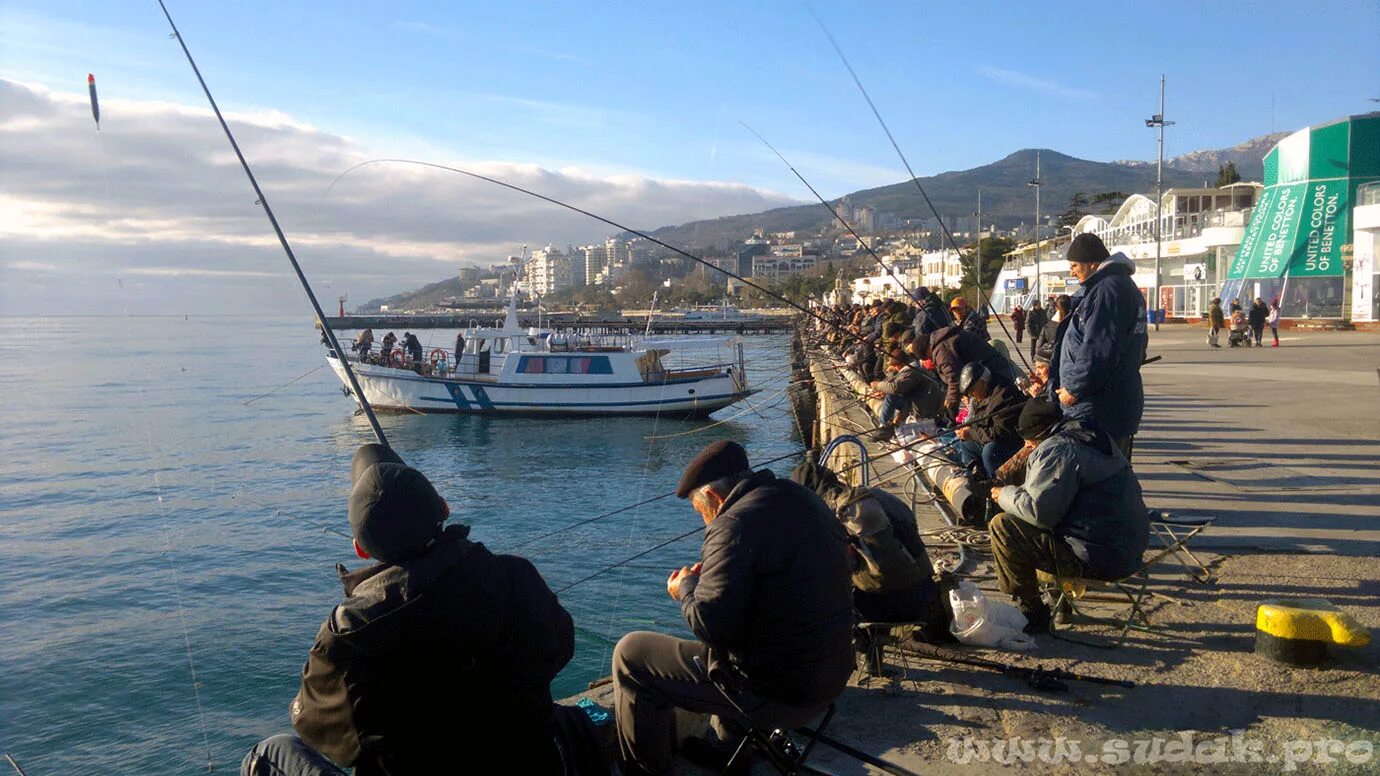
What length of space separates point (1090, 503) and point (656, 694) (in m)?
2.18

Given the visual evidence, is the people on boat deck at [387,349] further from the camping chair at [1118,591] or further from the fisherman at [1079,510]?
the fisherman at [1079,510]

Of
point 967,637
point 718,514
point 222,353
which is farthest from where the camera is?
point 222,353

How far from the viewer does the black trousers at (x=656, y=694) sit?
3139mm

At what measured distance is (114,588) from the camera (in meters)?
12.9

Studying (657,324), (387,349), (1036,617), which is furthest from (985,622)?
(657,324)

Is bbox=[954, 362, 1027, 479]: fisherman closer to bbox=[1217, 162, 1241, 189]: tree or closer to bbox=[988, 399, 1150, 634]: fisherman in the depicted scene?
bbox=[988, 399, 1150, 634]: fisherman

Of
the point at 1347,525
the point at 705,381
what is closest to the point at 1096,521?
the point at 1347,525

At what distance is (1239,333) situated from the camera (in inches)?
1078

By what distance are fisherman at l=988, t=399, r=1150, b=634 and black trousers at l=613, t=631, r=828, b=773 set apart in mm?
1710

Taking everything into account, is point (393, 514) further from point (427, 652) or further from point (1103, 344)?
point (1103, 344)

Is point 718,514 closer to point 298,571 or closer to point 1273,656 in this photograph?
point 1273,656

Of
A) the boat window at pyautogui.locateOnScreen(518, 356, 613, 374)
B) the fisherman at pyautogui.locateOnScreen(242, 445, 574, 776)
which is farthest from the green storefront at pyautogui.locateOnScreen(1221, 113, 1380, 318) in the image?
the fisherman at pyautogui.locateOnScreen(242, 445, 574, 776)

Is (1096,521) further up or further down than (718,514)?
further down

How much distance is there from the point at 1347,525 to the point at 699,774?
216 inches
